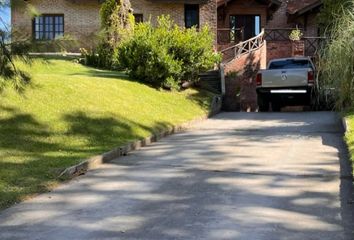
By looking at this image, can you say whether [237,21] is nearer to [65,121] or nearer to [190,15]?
[190,15]

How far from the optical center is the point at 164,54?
1795 centimetres

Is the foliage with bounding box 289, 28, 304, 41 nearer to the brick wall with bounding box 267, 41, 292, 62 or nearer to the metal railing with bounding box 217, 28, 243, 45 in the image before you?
the brick wall with bounding box 267, 41, 292, 62

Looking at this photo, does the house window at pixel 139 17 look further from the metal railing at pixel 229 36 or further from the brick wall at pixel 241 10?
the brick wall at pixel 241 10

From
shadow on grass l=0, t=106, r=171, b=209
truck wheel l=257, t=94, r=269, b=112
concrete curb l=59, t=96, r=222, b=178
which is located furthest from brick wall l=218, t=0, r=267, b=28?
shadow on grass l=0, t=106, r=171, b=209

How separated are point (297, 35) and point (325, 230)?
25.3 m

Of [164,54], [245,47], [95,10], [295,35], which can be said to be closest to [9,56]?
[164,54]

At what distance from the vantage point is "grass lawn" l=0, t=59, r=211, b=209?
26.7ft

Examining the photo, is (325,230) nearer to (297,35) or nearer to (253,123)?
(253,123)

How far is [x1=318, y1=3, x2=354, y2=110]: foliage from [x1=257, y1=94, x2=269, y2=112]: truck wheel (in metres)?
8.19

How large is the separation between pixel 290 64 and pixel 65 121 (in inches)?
418

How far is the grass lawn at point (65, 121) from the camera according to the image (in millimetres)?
8125

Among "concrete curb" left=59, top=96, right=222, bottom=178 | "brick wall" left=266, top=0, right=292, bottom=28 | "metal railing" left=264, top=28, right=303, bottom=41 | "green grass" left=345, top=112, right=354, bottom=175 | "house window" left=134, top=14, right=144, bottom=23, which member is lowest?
"concrete curb" left=59, top=96, right=222, bottom=178

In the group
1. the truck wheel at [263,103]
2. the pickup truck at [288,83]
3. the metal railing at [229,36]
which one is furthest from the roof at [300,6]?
the pickup truck at [288,83]

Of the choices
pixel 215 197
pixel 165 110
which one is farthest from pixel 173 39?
pixel 215 197
